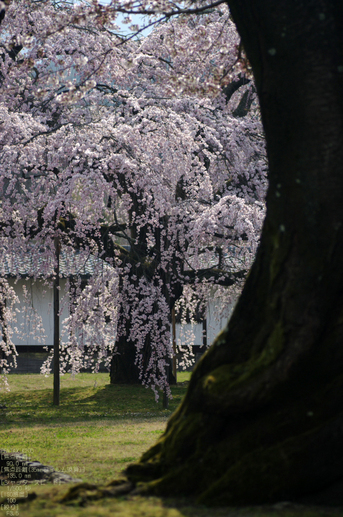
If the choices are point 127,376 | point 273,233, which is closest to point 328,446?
point 273,233

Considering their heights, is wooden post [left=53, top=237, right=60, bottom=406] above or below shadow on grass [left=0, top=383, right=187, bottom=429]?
above

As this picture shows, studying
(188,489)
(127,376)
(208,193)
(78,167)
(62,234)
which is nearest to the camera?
(188,489)

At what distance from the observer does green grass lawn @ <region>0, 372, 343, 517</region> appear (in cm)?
358

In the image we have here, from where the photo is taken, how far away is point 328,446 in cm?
370

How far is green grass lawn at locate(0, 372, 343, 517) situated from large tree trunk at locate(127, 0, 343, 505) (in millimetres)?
257

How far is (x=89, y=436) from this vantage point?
813 centimetres

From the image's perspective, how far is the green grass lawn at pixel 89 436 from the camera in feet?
11.8

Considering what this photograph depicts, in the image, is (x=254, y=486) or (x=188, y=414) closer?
(x=254, y=486)

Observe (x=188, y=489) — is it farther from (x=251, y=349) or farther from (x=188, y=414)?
(x=251, y=349)

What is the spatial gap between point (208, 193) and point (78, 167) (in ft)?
11.9

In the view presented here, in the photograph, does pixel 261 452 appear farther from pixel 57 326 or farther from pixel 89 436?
pixel 57 326

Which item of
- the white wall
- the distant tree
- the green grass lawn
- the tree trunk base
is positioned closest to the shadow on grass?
the green grass lawn

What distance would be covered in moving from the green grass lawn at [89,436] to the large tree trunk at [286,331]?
257 millimetres

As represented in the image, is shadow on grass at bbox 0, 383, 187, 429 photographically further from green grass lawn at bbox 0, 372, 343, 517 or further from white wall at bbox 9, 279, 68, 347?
white wall at bbox 9, 279, 68, 347
